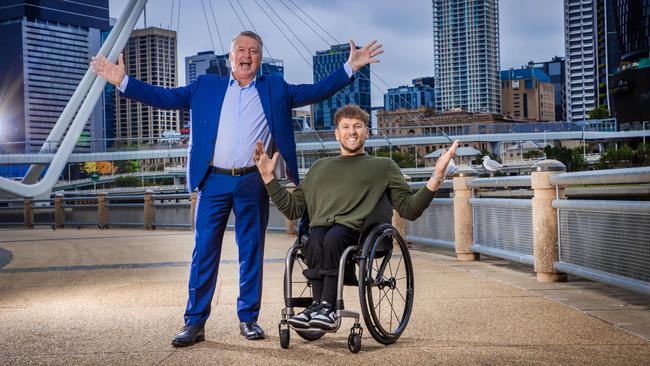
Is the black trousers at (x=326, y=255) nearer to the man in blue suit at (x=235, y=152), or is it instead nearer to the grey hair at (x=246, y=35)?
the man in blue suit at (x=235, y=152)

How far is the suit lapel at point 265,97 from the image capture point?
17.0 feet

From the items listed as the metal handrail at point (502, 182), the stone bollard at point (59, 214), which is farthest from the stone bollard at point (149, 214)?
the metal handrail at point (502, 182)

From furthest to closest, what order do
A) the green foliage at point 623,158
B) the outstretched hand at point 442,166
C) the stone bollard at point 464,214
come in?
the green foliage at point 623,158 < the stone bollard at point 464,214 < the outstretched hand at point 442,166

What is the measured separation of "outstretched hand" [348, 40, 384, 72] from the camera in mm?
5398

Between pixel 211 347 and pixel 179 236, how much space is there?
13302 millimetres

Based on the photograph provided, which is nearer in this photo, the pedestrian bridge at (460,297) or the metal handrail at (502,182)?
the pedestrian bridge at (460,297)

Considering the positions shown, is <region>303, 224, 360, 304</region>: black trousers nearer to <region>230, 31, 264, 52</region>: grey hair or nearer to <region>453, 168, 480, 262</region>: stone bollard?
<region>230, 31, 264, 52</region>: grey hair

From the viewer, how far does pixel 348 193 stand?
4672mm

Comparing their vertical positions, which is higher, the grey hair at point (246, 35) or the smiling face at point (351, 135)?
the grey hair at point (246, 35)

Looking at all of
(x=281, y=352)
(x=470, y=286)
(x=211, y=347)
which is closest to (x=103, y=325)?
(x=211, y=347)

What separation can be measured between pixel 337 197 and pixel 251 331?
3.23 ft

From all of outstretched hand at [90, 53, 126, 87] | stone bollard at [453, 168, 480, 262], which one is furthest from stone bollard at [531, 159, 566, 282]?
outstretched hand at [90, 53, 126, 87]

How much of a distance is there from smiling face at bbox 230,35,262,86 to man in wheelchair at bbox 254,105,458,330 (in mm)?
637

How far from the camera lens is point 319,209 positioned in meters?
4.66
